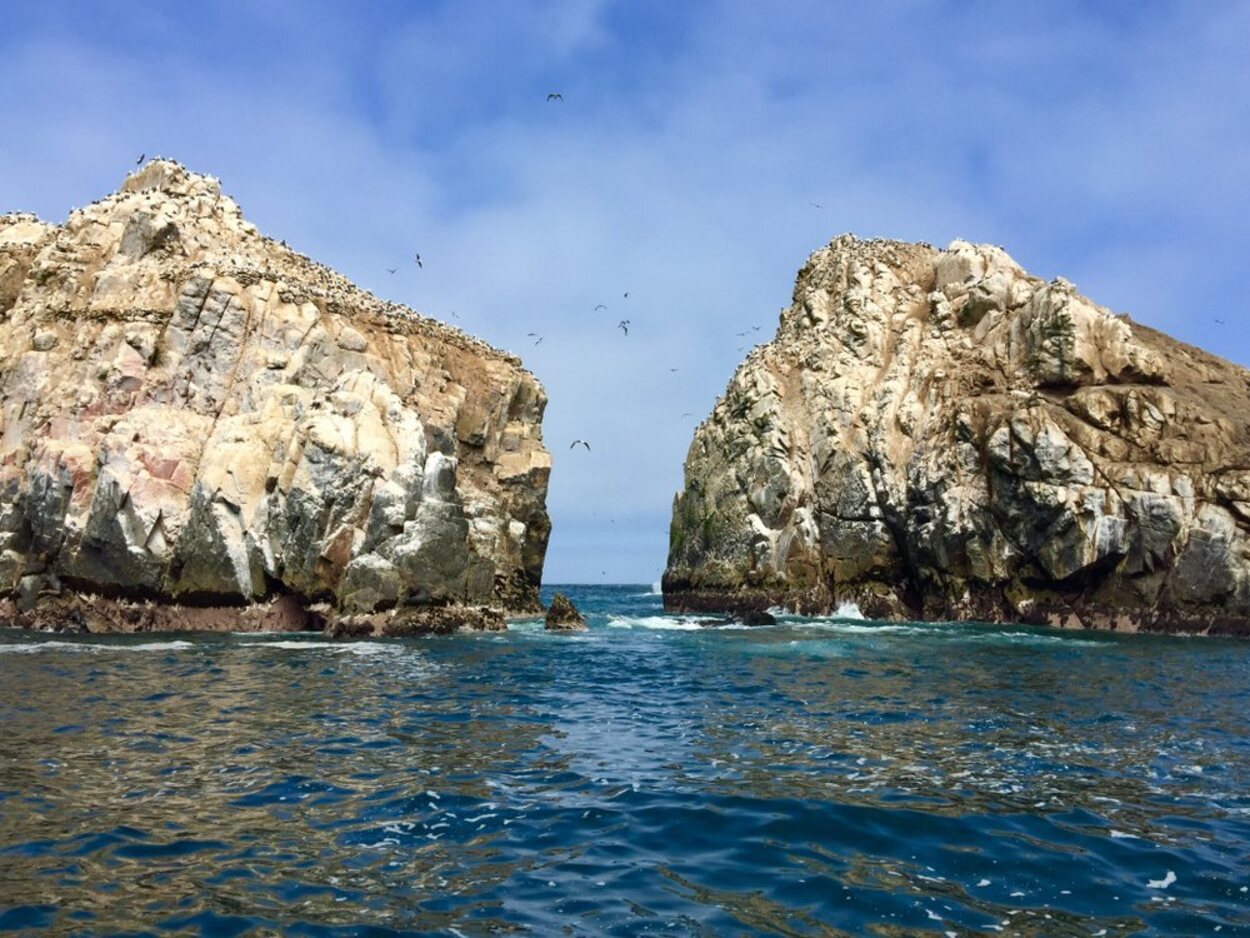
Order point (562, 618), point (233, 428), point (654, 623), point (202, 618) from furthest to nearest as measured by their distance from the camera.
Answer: point (654, 623) → point (562, 618) → point (233, 428) → point (202, 618)

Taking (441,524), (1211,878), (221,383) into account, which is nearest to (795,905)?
(1211,878)

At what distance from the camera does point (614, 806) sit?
38.5 ft

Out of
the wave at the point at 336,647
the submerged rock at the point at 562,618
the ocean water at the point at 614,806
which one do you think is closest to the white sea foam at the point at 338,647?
the wave at the point at 336,647

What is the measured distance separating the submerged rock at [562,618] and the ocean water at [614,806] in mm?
19836

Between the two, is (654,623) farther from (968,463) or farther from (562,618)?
(968,463)

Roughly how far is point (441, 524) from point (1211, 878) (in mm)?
33074

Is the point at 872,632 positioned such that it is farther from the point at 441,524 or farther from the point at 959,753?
the point at 959,753

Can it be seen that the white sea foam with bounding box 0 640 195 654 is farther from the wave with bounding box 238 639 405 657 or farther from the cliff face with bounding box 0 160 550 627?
the cliff face with bounding box 0 160 550 627

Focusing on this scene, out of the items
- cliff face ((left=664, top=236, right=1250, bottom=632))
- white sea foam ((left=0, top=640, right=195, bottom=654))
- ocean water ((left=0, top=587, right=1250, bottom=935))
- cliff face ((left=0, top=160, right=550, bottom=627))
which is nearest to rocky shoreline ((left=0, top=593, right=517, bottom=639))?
cliff face ((left=0, top=160, right=550, bottom=627))

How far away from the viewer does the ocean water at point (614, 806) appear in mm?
8336

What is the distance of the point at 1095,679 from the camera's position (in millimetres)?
25609

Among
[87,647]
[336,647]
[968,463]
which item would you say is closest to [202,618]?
[87,647]

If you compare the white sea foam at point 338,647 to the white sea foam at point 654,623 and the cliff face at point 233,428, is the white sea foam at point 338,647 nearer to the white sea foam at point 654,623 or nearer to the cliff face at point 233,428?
the cliff face at point 233,428

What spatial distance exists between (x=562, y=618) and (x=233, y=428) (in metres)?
17.8
